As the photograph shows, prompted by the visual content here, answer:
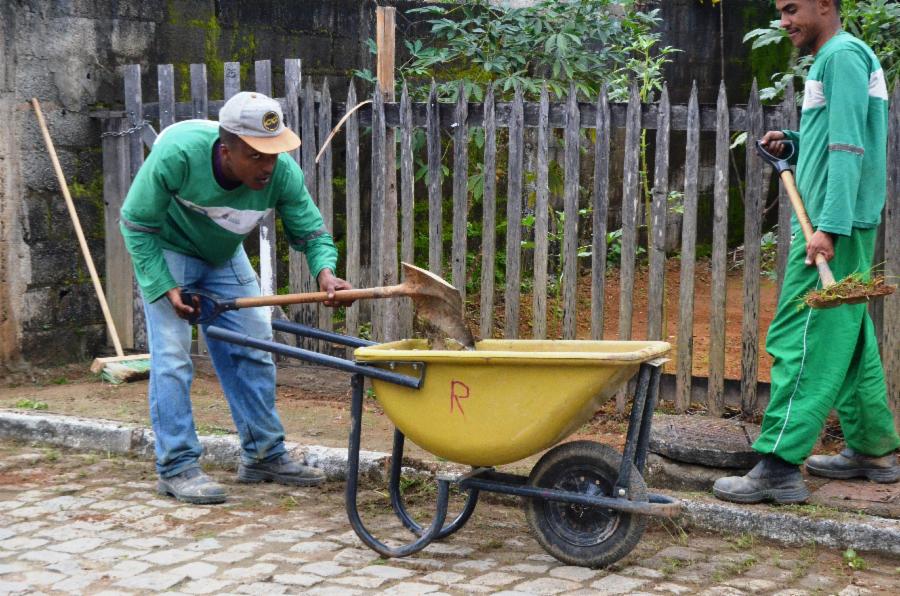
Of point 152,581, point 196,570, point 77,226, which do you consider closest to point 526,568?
point 196,570

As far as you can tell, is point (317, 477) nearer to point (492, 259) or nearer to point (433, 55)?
point (492, 259)

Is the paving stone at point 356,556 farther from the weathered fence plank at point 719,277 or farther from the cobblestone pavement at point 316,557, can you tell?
the weathered fence plank at point 719,277

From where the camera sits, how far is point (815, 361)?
4.30m

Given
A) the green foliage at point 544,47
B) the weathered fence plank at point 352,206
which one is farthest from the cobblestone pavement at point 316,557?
the green foliage at point 544,47

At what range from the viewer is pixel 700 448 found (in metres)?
4.70

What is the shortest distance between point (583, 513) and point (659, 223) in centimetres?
214

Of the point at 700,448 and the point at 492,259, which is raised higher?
the point at 492,259

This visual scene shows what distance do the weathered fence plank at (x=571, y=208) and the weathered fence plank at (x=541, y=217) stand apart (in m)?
0.11

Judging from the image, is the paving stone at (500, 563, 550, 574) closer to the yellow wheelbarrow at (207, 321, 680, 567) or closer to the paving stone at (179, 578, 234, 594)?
the yellow wheelbarrow at (207, 321, 680, 567)

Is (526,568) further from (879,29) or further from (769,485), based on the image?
(879,29)

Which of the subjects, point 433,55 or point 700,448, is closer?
point 700,448

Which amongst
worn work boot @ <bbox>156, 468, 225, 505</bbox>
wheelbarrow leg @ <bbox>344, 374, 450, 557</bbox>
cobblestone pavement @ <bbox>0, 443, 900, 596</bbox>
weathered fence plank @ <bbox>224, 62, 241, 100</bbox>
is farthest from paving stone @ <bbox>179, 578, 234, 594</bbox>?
weathered fence plank @ <bbox>224, 62, 241, 100</bbox>

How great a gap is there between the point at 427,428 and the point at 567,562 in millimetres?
677

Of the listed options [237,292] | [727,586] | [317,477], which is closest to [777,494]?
[727,586]
